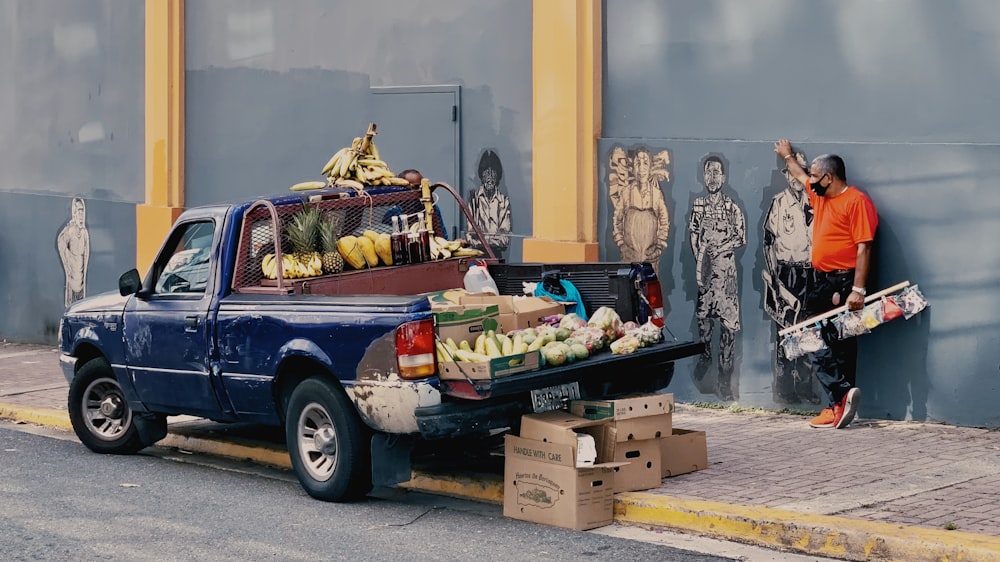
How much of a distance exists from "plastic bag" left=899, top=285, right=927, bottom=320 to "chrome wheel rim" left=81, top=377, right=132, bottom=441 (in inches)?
224

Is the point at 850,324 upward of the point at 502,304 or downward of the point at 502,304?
downward

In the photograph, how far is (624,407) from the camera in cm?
857

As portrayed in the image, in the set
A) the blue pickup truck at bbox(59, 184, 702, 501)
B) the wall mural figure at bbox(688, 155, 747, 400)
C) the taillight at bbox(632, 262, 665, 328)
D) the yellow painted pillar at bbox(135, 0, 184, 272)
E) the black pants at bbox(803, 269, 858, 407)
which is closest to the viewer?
the blue pickup truck at bbox(59, 184, 702, 501)

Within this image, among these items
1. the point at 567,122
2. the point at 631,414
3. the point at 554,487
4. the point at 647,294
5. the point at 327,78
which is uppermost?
the point at 327,78

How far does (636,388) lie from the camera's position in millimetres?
9375

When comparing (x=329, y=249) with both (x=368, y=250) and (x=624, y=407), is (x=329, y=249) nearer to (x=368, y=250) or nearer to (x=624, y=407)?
(x=368, y=250)

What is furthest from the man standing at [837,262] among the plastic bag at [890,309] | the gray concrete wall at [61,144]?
the gray concrete wall at [61,144]

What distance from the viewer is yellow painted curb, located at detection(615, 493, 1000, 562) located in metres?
7.16

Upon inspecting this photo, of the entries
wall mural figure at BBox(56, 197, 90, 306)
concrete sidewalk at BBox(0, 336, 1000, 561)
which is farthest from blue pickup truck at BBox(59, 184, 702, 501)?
wall mural figure at BBox(56, 197, 90, 306)

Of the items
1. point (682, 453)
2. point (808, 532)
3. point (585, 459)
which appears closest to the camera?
point (808, 532)

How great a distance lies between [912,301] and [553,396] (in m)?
3.20

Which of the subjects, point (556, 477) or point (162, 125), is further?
point (162, 125)

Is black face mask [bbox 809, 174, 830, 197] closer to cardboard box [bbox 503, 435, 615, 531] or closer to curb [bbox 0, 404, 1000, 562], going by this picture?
curb [bbox 0, 404, 1000, 562]

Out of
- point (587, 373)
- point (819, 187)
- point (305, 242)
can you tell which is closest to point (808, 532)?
point (587, 373)
